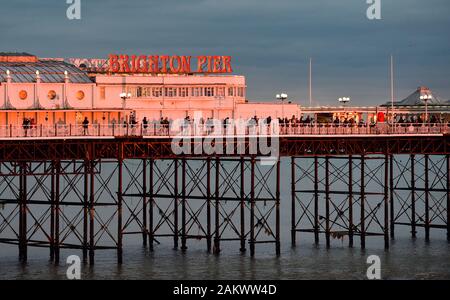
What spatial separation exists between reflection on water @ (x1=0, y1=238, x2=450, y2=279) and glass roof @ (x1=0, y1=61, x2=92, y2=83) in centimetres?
1158

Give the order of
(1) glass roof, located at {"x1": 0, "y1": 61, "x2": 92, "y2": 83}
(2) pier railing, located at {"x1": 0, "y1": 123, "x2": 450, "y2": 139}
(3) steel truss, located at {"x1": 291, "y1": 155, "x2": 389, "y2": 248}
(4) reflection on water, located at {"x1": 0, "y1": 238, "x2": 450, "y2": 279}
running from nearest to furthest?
(4) reflection on water, located at {"x1": 0, "y1": 238, "x2": 450, "y2": 279} < (2) pier railing, located at {"x1": 0, "y1": 123, "x2": 450, "y2": 139} < (1) glass roof, located at {"x1": 0, "y1": 61, "x2": 92, "y2": 83} < (3) steel truss, located at {"x1": 291, "y1": 155, "x2": 389, "y2": 248}

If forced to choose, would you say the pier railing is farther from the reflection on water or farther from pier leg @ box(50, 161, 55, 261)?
the reflection on water

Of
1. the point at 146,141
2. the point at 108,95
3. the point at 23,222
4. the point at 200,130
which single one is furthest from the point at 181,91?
the point at 23,222

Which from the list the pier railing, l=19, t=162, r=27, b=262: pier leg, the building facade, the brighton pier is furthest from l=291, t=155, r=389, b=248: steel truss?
l=19, t=162, r=27, b=262: pier leg

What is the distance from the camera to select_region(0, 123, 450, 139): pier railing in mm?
87750

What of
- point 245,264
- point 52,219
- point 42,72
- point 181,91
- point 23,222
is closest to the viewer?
point 23,222

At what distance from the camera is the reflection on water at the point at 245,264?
87.4 metres

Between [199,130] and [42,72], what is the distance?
1307cm

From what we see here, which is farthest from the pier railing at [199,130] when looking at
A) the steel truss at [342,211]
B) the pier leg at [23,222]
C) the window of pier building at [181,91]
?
the window of pier building at [181,91]

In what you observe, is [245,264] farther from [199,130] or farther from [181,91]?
[181,91]

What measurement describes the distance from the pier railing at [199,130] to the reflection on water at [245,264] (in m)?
7.96

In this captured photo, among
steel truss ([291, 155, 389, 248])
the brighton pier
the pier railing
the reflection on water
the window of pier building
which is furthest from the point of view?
the window of pier building

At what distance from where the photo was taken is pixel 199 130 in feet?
311
